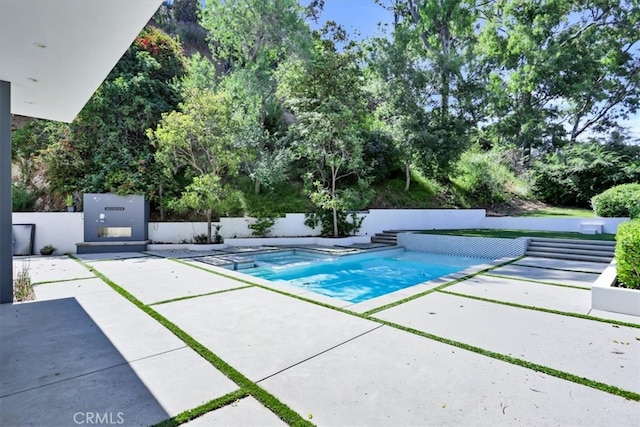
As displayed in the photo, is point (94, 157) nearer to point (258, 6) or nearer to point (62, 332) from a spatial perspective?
point (258, 6)

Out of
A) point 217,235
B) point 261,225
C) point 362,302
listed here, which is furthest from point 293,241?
point 362,302

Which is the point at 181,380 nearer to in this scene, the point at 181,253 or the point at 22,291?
the point at 22,291

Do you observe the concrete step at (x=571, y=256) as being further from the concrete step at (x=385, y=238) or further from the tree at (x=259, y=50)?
the tree at (x=259, y=50)

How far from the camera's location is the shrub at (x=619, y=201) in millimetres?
11555

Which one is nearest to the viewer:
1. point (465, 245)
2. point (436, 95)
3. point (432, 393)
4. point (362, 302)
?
point (432, 393)

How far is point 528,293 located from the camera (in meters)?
5.18

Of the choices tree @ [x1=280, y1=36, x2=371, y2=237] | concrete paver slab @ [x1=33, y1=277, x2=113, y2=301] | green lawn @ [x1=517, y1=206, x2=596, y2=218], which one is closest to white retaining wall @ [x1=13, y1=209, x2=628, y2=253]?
tree @ [x1=280, y1=36, x2=371, y2=237]

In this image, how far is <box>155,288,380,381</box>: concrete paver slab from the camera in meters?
2.88

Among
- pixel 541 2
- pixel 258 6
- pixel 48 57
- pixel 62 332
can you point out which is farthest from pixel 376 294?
pixel 541 2

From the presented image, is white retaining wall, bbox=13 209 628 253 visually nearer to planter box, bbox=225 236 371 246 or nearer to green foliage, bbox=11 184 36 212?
planter box, bbox=225 236 371 246

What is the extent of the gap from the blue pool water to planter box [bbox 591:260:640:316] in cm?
355

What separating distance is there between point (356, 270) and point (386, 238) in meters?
4.53

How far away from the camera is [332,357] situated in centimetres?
286

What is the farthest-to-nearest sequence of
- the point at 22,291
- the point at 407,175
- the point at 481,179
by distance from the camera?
the point at 481,179, the point at 407,175, the point at 22,291
